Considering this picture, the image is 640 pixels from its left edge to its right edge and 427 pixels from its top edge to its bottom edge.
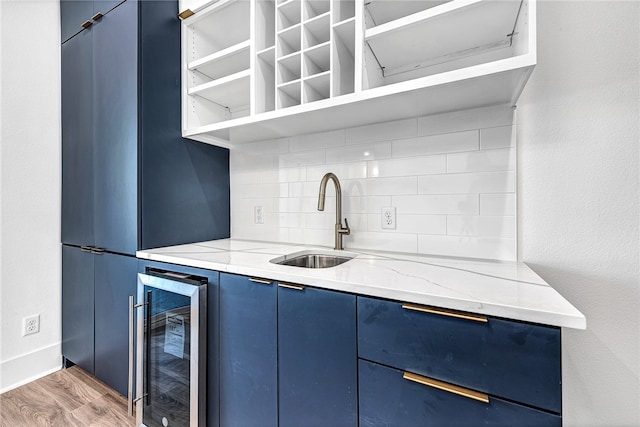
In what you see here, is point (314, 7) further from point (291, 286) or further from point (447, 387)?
point (447, 387)

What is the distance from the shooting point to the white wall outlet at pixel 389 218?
58.6 inches

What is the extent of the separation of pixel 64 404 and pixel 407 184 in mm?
2315

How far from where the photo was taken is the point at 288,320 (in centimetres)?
108

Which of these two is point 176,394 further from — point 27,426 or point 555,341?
point 555,341

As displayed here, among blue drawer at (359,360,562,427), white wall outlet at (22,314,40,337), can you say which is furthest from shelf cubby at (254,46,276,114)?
white wall outlet at (22,314,40,337)

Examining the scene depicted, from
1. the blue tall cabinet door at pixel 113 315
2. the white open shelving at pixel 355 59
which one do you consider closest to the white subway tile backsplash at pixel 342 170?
the white open shelving at pixel 355 59

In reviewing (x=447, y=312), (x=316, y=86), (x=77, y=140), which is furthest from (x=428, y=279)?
(x=77, y=140)

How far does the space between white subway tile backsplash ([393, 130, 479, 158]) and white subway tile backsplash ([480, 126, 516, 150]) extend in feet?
0.09

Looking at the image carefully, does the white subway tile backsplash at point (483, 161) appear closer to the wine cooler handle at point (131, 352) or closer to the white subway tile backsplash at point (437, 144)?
the white subway tile backsplash at point (437, 144)

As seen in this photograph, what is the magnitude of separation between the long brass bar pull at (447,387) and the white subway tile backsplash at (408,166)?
91 cm

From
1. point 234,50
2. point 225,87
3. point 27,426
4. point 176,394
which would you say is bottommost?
point 27,426

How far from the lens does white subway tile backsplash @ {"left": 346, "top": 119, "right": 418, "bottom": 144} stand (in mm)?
1449

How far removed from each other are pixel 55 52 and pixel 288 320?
99.3 inches

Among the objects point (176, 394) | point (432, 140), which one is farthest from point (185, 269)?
point (432, 140)
